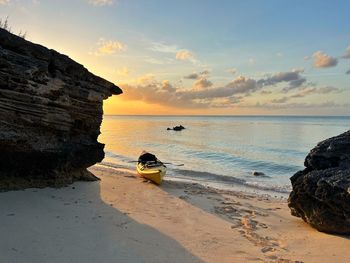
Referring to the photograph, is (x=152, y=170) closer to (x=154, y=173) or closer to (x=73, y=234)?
(x=154, y=173)

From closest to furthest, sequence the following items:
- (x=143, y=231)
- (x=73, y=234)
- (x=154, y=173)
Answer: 1. (x=73, y=234)
2. (x=143, y=231)
3. (x=154, y=173)

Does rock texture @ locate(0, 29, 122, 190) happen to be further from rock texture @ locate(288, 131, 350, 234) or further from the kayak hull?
rock texture @ locate(288, 131, 350, 234)

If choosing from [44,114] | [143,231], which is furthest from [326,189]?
[44,114]

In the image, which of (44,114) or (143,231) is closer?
(143,231)

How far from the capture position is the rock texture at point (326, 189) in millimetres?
9516

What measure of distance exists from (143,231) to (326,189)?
499 centimetres

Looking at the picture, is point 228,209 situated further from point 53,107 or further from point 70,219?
point 53,107

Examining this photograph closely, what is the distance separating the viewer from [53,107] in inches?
460

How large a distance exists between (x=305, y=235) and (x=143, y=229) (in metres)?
4.32

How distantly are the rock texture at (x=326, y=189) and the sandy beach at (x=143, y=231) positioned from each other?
0.37 m

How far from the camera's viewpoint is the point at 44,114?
447 inches

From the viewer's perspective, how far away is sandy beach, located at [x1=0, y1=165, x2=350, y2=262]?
7293 mm

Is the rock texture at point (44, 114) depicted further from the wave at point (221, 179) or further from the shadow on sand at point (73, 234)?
the wave at point (221, 179)

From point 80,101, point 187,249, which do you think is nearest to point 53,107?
point 80,101
